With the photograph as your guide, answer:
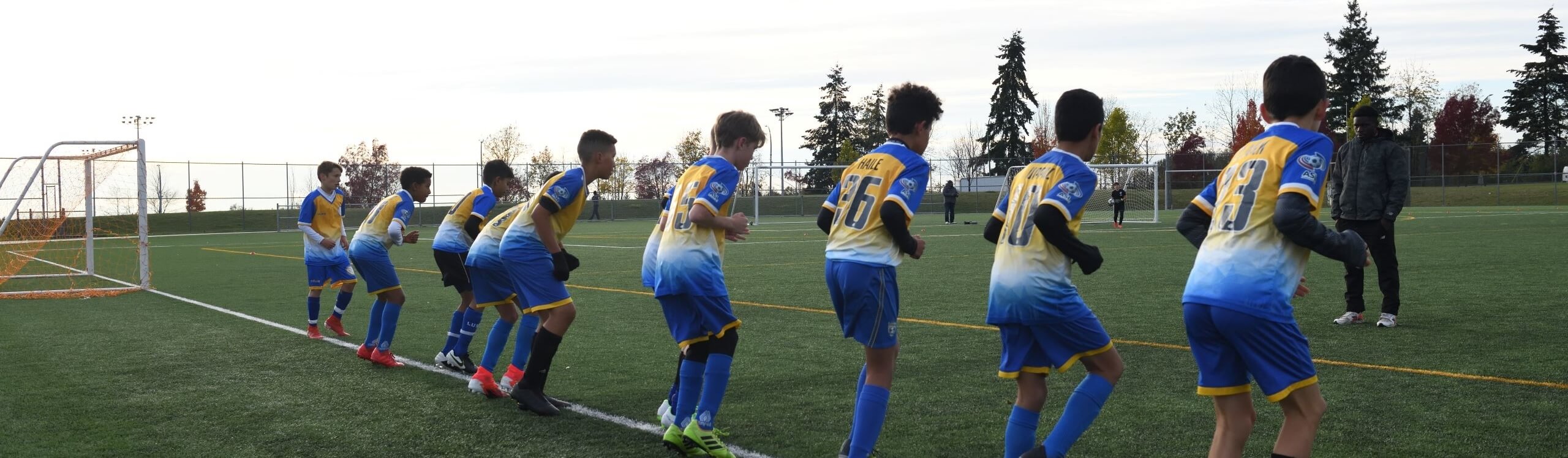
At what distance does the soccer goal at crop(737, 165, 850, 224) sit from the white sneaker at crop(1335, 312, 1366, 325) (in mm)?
30267

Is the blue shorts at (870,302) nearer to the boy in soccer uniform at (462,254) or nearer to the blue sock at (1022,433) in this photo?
the blue sock at (1022,433)

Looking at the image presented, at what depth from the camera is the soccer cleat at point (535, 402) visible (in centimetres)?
611

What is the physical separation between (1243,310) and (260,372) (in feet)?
22.5

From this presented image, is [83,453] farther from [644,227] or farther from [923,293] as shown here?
[644,227]

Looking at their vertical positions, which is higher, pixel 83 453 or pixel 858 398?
pixel 858 398

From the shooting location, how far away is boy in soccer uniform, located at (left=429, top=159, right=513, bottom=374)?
7.78 m

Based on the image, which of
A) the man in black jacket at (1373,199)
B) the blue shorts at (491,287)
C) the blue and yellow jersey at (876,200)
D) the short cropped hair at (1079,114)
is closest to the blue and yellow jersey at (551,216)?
the blue shorts at (491,287)

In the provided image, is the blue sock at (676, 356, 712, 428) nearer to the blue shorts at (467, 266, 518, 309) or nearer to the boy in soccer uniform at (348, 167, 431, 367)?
the blue shorts at (467, 266, 518, 309)

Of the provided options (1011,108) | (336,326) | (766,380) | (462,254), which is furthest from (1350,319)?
(1011,108)

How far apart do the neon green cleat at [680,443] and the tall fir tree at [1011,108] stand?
242 ft

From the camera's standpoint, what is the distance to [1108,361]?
14.1 ft

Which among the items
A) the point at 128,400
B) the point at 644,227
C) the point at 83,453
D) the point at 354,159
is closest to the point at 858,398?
the point at 83,453

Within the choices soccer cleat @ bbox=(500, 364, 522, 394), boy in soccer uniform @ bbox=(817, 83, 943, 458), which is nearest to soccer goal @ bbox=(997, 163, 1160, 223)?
soccer cleat @ bbox=(500, 364, 522, 394)

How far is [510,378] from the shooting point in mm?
6793
